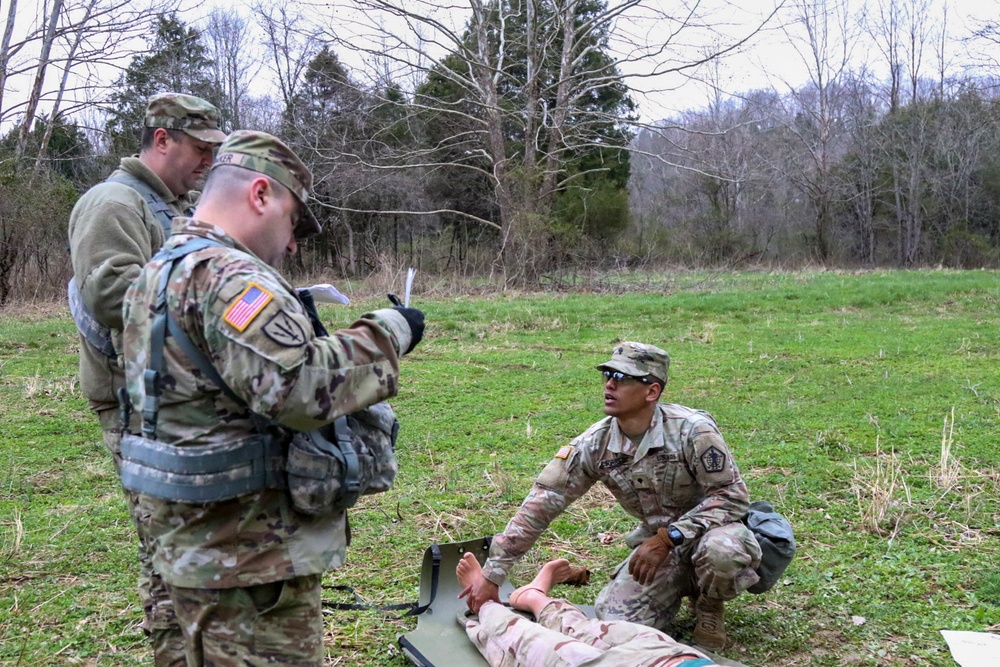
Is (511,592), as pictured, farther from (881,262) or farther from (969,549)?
(881,262)

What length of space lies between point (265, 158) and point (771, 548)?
109 inches

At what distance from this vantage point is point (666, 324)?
42.3ft

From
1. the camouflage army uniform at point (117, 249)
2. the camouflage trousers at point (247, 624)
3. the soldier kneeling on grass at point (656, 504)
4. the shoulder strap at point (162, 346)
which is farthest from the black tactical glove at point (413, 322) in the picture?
the soldier kneeling on grass at point (656, 504)

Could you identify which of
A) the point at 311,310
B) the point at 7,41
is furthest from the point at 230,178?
the point at 7,41

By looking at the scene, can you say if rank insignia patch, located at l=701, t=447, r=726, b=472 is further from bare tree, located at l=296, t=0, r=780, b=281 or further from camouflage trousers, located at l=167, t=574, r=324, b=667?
bare tree, located at l=296, t=0, r=780, b=281

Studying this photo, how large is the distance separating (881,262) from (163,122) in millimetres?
34904

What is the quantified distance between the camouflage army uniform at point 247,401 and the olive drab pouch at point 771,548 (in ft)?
7.16

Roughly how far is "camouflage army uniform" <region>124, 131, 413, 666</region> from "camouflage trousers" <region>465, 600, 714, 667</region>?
1.21 m

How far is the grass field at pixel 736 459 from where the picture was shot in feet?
12.2

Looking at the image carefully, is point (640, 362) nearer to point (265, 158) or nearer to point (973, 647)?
point (973, 647)

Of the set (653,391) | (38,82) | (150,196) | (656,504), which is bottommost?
(656,504)

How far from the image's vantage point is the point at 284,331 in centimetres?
190

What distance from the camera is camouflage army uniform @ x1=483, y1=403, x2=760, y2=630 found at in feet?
11.6

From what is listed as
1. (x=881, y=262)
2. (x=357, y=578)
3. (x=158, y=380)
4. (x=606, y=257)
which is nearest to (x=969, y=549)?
(x=357, y=578)
